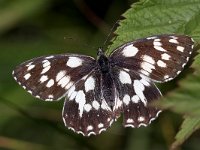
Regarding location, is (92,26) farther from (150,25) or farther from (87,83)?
(150,25)

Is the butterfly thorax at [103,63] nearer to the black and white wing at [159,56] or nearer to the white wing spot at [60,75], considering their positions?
the black and white wing at [159,56]

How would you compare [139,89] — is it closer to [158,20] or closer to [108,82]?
[108,82]

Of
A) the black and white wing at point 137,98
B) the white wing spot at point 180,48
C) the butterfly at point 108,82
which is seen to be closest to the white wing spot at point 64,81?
the butterfly at point 108,82

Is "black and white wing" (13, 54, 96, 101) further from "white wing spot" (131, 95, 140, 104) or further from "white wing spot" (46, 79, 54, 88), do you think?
"white wing spot" (131, 95, 140, 104)

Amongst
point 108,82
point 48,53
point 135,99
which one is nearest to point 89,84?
point 108,82

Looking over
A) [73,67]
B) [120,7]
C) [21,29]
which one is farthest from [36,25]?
[73,67]

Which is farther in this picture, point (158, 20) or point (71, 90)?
point (71, 90)

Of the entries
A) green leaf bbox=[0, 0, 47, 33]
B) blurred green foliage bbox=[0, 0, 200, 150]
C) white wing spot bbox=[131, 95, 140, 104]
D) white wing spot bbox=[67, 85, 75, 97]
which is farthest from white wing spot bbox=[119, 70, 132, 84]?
green leaf bbox=[0, 0, 47, 33]
